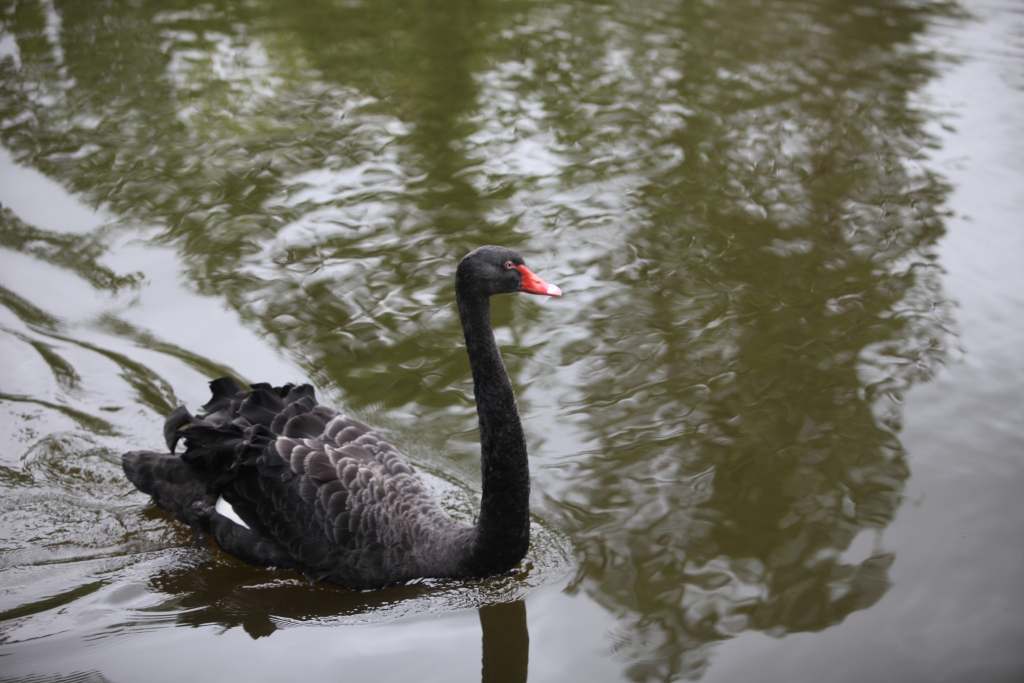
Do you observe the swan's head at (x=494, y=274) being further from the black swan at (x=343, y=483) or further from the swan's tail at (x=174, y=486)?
the swan's tail at (x=174, y=486)

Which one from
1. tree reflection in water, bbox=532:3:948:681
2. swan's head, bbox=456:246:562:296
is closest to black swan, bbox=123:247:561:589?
swan's head, bbox=456:246:562:296

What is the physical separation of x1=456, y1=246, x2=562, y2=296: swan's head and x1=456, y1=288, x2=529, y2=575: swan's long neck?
0.18ft

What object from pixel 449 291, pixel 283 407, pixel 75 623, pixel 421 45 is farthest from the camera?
pixel 421 45

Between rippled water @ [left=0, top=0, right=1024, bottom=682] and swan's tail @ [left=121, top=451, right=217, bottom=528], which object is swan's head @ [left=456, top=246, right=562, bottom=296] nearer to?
rippled water @ [left=0, top=0, right=1024, bottom=682]

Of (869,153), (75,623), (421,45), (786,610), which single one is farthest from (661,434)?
(421,45)

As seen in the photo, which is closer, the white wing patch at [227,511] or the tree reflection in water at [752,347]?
the tree reflection in water at [752,347]

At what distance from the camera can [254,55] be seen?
376 inches

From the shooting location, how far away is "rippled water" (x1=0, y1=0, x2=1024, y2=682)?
3918 millimetres

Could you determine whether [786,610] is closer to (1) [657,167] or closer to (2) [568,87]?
(1) [657,167]

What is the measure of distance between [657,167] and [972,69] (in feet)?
13.5

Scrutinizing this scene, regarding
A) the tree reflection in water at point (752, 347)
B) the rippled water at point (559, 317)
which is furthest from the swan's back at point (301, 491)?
the tree reflection in water at point (752, 347)

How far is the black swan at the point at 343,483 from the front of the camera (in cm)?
384

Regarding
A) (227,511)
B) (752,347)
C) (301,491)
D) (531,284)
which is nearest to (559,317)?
(752,347)

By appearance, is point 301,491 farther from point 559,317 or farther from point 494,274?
point 559,317
